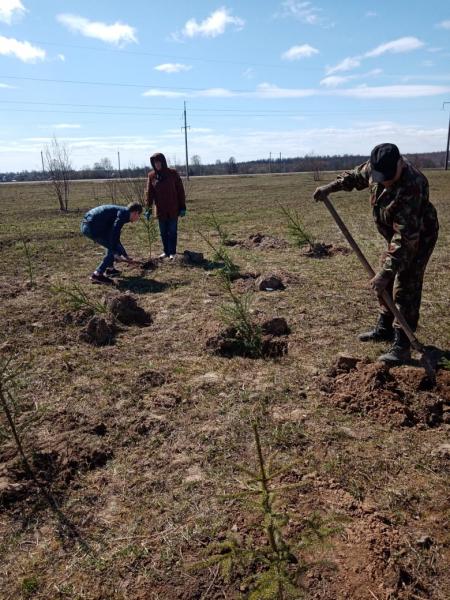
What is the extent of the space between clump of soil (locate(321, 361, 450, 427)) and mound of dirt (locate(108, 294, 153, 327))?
7.73 ft

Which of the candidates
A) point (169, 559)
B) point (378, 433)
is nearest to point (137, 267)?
point (378, 433)

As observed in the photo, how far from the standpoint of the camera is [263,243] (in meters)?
9.71

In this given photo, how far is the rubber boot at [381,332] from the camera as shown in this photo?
14.7 ft

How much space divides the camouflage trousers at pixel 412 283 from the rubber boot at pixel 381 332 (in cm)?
29

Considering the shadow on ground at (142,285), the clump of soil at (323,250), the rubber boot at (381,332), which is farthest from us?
the clump of soil at (323,250)

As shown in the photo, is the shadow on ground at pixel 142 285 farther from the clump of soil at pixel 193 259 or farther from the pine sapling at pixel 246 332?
the pine sapling at pixel 246 332

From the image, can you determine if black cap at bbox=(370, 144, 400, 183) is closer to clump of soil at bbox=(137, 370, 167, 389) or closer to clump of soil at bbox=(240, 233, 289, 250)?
clump of soil at bbox=(137, 370, 167, 389)

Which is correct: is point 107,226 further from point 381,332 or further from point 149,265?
point 381,332

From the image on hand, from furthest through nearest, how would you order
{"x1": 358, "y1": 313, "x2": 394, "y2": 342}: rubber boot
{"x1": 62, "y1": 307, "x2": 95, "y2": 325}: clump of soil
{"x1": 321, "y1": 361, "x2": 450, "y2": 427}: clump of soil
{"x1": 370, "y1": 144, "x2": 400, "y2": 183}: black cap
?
{"x1": 62, "y1": 307, "x2": 95, "y2": 325}: clump of soil < {"x1": 358, "y1": 313, "x2": 394, "y2": 342}: rubber boot < {"x1": 370, "y1": 144, "x2": 400, "y2": 183}: black cap < {"x1": 321, "y1": 361, "x2": 450, "y2": 427}: clump of soil

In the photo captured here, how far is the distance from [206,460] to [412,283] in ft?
7.68

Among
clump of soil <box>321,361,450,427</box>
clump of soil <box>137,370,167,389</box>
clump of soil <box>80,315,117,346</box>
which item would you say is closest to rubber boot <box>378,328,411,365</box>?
clump of soil <box>321,361,450,427</box>

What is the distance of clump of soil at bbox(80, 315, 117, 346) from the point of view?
4797 mm

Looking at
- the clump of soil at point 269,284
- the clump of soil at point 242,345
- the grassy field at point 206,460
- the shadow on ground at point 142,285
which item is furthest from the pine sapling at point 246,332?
the shadow on ground at point 142,285

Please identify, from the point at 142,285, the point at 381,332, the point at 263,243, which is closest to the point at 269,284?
the point at 142,285
